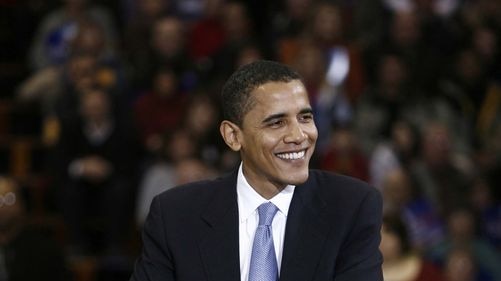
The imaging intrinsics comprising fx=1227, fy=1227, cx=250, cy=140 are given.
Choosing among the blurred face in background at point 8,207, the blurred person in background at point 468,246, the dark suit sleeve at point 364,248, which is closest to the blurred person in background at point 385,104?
the blurred person in background at point 468,246

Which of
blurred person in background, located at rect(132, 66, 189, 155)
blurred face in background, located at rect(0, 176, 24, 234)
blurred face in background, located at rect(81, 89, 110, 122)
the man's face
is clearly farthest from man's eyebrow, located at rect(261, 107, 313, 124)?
blurred person in background, located at rect(132, 66, 189, 155)

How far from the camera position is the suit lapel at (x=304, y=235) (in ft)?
12.3

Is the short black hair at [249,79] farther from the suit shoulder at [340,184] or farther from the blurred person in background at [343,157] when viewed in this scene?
the blurred person in background at [343,157]

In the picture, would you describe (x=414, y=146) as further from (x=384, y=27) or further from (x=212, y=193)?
(x=212, y=193)

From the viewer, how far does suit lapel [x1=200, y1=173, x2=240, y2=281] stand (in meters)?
3.80

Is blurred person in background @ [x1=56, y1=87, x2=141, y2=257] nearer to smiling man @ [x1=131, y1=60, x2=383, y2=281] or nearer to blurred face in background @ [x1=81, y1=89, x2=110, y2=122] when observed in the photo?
blurred face in background @ [x1=81, y1=89, x2=110, y2=122]

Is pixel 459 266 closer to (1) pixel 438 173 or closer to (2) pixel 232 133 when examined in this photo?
(1) pixel 438 173

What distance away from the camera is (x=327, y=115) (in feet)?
31.6

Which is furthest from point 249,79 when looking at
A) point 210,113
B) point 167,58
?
point 167,58

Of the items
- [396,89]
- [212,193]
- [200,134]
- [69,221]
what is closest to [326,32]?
[396,89]

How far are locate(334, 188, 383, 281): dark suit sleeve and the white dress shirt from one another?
21 cm

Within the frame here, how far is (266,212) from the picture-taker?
12.8 ft

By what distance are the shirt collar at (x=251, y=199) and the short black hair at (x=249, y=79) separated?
0.73 ft

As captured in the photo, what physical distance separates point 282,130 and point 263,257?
40 cm
